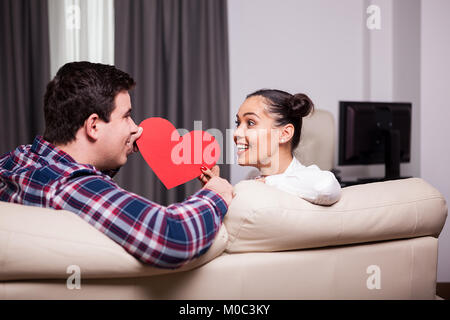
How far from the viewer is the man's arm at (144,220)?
821mm

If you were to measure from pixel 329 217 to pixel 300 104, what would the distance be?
0.77 meters

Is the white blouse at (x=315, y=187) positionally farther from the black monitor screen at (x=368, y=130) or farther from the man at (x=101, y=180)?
the black monitor screen at (x=368, y=130)

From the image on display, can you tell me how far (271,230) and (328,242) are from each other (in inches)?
6.8

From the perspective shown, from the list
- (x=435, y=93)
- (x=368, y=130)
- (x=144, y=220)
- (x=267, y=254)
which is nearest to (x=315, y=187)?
(x=267, y=254)

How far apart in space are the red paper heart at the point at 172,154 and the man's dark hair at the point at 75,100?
0.26 meters

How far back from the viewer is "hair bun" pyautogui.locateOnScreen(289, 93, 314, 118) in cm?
161

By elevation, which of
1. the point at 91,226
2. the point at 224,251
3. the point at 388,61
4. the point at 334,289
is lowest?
the point at 334,289

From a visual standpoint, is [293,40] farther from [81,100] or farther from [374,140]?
[81,100]

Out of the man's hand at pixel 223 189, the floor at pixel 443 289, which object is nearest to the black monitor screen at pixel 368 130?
the floor at pixel 443 289

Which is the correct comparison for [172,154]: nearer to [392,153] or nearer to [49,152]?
[49,152]

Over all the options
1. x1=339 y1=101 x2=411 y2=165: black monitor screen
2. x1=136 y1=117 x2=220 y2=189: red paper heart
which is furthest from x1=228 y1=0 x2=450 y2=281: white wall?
x1=136 y1=117 x2=220 y2=189: red paper heart

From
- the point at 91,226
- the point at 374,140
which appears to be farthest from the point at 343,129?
the point at 91,226
